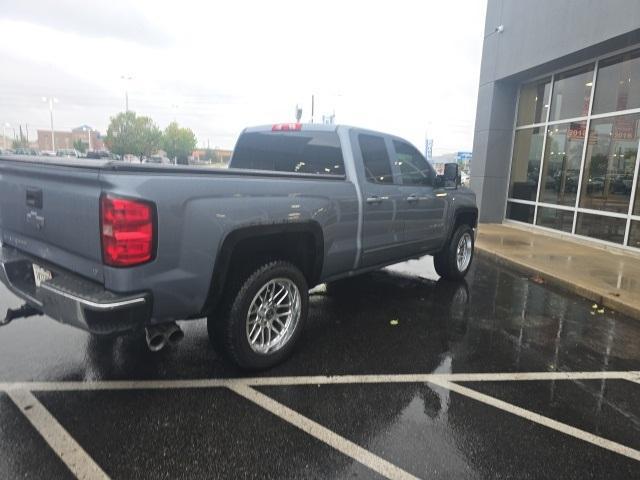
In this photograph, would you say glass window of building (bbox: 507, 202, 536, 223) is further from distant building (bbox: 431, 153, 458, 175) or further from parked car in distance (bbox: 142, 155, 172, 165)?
parked car in distance (bbox: 142, 155, 172, 165)

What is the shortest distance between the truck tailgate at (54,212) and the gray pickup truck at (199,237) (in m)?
0.01

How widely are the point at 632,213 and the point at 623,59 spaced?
319 centimetres

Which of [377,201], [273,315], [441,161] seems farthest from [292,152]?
[441,161]

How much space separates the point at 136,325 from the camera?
269cm

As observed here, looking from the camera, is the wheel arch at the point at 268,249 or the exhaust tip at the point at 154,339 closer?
the exhaust tip at the point at 154,339

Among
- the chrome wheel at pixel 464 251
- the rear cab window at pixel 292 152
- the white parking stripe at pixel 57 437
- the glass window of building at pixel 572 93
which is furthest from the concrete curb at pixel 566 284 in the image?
the white parking stripe at pixel 57 437

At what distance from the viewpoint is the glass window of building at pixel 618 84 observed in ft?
30.3

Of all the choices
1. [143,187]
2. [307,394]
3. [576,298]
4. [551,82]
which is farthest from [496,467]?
[551,82]

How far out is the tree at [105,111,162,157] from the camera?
130 ft

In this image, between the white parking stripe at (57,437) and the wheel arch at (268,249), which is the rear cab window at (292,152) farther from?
the white parking stripe at (57,437)

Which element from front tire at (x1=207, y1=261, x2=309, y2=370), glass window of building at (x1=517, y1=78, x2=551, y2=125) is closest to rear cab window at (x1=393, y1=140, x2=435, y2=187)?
front tire at (x1=207, y1=261, x2=309, y2=370)

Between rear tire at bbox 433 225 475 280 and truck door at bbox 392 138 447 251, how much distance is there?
0.42 m

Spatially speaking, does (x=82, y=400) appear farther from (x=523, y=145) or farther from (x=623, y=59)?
(x=523, y=145)

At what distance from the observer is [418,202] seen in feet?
17.8
